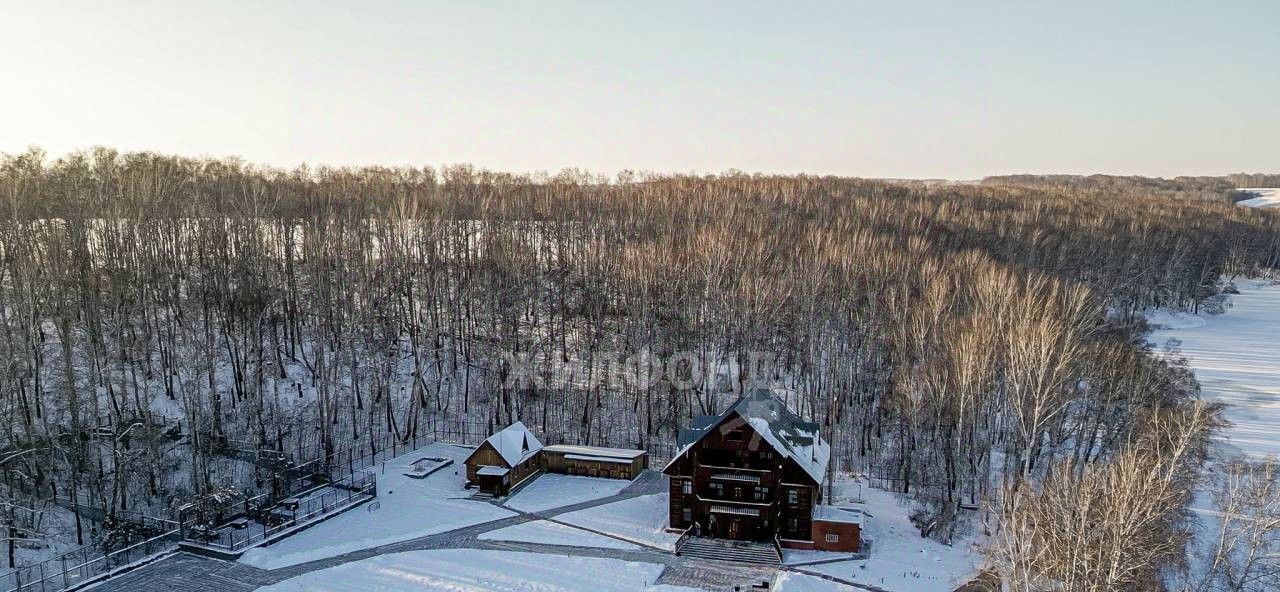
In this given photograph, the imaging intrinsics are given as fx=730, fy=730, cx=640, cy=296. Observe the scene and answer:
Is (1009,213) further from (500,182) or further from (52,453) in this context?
(52,453)

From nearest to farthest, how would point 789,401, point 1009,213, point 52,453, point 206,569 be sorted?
1. point 206,569
2. point 52,453
3. point 789,401
4. point 1009,213

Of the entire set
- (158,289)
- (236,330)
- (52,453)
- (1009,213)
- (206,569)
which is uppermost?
(1009,213)

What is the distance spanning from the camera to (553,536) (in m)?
30.9

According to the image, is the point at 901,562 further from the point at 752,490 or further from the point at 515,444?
the point at 515,444

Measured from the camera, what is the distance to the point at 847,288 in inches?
1785

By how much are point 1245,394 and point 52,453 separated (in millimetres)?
69898

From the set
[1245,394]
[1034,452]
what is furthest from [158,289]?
[1245,394]

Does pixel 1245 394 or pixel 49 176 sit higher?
pixel 49 176

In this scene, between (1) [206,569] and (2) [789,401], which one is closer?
Answer: (1) [206,569]

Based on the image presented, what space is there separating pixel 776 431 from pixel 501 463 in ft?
44.3

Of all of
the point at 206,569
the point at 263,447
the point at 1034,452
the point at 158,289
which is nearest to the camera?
the point at 206,569

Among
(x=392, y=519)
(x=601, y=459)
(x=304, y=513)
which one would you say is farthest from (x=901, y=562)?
(x=304, y=513)

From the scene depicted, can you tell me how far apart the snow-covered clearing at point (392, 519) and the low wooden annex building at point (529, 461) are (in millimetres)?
1403

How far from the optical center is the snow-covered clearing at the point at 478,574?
2647 centimetres
